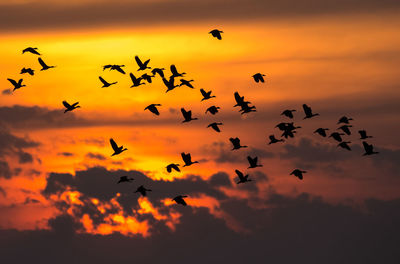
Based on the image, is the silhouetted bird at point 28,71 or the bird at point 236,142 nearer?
the silhouetted bird at point 28,71

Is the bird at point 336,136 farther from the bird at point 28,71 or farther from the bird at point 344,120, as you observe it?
the bird at point 28,71

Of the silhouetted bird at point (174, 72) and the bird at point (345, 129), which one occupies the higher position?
the silhouetted bird at point (174, 72)

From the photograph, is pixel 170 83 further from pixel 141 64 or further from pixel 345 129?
pixel 345 129

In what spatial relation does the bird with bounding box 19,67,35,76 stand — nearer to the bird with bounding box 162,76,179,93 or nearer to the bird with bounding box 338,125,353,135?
the bird with bounding box 162,76,179,93

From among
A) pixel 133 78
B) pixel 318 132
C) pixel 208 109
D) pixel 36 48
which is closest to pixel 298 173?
pixel 318 132

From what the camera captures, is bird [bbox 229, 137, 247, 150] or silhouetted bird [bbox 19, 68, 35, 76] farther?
bird [bbox 229, 137, 247, 150]

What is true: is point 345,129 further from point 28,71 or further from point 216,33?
point 28,71

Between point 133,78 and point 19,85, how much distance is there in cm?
1485

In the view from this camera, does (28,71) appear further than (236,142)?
No

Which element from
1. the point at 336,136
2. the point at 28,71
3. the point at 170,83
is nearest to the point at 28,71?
the point at 28,71

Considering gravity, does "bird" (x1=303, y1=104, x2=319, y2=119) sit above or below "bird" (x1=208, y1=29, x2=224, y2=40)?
below

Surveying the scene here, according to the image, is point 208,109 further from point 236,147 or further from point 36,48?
point 36,48

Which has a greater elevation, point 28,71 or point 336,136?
point 28,71

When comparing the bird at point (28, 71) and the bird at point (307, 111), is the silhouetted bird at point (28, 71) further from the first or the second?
the bird at point (307, 111)
